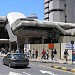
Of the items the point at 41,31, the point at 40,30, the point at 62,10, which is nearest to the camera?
the point at 40,30

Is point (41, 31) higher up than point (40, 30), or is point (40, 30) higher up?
point (40, 30)

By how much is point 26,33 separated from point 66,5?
6036 centimetres

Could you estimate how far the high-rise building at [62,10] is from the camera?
412ft

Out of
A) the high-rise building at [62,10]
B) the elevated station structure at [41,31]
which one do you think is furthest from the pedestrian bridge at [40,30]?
the high-rise building at [62,10]

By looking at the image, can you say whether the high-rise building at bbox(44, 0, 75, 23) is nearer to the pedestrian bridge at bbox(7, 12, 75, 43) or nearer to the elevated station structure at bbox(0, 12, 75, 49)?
the elevated station structure at bbox(0, 12, 75, 49)

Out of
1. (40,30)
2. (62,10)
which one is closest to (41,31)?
(40,30)

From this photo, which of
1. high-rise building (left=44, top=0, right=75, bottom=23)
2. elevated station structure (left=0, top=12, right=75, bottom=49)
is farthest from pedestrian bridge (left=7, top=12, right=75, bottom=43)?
high-rise building (left=44, top=0, right=75, bottom=23)

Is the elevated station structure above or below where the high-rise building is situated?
below

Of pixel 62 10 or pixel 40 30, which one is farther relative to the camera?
pixel 62 10

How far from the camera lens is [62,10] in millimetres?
128000

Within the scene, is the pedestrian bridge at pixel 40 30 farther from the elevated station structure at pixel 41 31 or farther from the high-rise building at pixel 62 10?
the high-rise building at pixel 62 10

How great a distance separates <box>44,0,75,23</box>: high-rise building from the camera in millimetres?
125562

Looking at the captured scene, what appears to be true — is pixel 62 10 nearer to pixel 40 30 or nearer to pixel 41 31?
pixel 41 31

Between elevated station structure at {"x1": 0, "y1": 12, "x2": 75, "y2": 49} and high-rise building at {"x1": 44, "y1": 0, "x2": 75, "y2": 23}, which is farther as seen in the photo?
high-rise building at {"x1": 44, "y1": 0, "x2": 75, "y2": 23}
